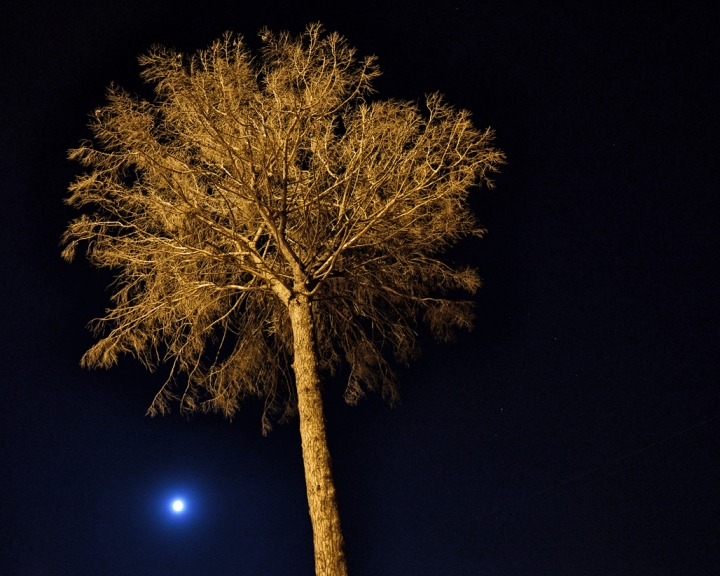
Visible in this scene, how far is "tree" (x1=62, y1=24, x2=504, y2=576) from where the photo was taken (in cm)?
718

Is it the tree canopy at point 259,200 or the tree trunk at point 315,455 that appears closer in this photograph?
the tree trunk at point 315,455

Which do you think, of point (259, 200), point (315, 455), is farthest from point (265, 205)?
point (315, 455)

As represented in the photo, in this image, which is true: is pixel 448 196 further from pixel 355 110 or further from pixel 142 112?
pixel 142 112

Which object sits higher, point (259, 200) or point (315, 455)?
point (259, 200)

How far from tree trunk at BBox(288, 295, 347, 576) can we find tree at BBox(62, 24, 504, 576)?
0.03 metres

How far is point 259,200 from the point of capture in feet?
22.6

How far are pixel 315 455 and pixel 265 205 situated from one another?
2711mm

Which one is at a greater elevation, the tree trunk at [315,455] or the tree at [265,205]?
the tree at [265,205]

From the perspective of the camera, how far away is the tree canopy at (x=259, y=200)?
7234 mm

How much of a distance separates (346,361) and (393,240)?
5.81 feet

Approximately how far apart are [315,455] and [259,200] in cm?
260

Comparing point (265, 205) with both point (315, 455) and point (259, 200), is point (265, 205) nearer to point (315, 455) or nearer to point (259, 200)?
point (259, 200)

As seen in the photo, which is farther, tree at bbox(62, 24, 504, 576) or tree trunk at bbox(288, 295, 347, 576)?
tree at bbox(62, 24, 504, 576)

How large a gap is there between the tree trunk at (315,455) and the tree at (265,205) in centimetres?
3
